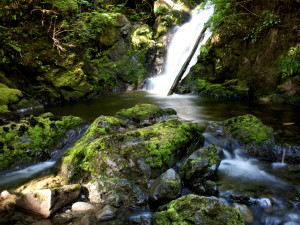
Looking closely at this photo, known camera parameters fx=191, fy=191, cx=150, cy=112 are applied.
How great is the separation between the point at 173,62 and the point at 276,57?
7266 mm

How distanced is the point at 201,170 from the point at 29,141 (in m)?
3.52

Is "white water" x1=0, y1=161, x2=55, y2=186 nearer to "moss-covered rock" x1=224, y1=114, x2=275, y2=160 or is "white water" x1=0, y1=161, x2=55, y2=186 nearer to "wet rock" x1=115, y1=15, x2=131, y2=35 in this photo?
"moss-covered rock" x1=224, y1=114, x2=275, y2=160

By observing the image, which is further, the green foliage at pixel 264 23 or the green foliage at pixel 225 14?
the green foliage at pixel 225 14

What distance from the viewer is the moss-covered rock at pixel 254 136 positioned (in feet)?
13.1

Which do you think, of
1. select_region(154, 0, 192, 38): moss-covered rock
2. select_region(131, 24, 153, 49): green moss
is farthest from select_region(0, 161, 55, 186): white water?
select_region(154, 0, 192, 38): moss-covered rock

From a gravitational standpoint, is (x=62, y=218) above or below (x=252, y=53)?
below

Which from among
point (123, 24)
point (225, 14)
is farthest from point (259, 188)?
point (123, 24)

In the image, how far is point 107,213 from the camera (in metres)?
2.51

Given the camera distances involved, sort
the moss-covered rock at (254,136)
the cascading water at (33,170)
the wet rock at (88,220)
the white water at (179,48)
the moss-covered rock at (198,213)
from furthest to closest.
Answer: the white water at (179,48) → the moss-covered rock at (254,136) → the cascading water at (33,170) → the wet rock at (88,220) → the moss-covered rock at (198,213)

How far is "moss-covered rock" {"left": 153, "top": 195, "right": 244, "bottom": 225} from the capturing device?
6.79ft

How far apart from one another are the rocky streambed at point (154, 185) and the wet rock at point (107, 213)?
0.04ft

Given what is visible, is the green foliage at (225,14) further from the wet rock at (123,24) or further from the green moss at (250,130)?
the wet rock at (123,24)

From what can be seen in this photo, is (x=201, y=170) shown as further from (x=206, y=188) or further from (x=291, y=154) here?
(x=291, y=154)

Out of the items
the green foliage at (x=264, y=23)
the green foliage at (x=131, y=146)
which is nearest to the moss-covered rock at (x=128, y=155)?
the green foliage at (x=131, y=146)
